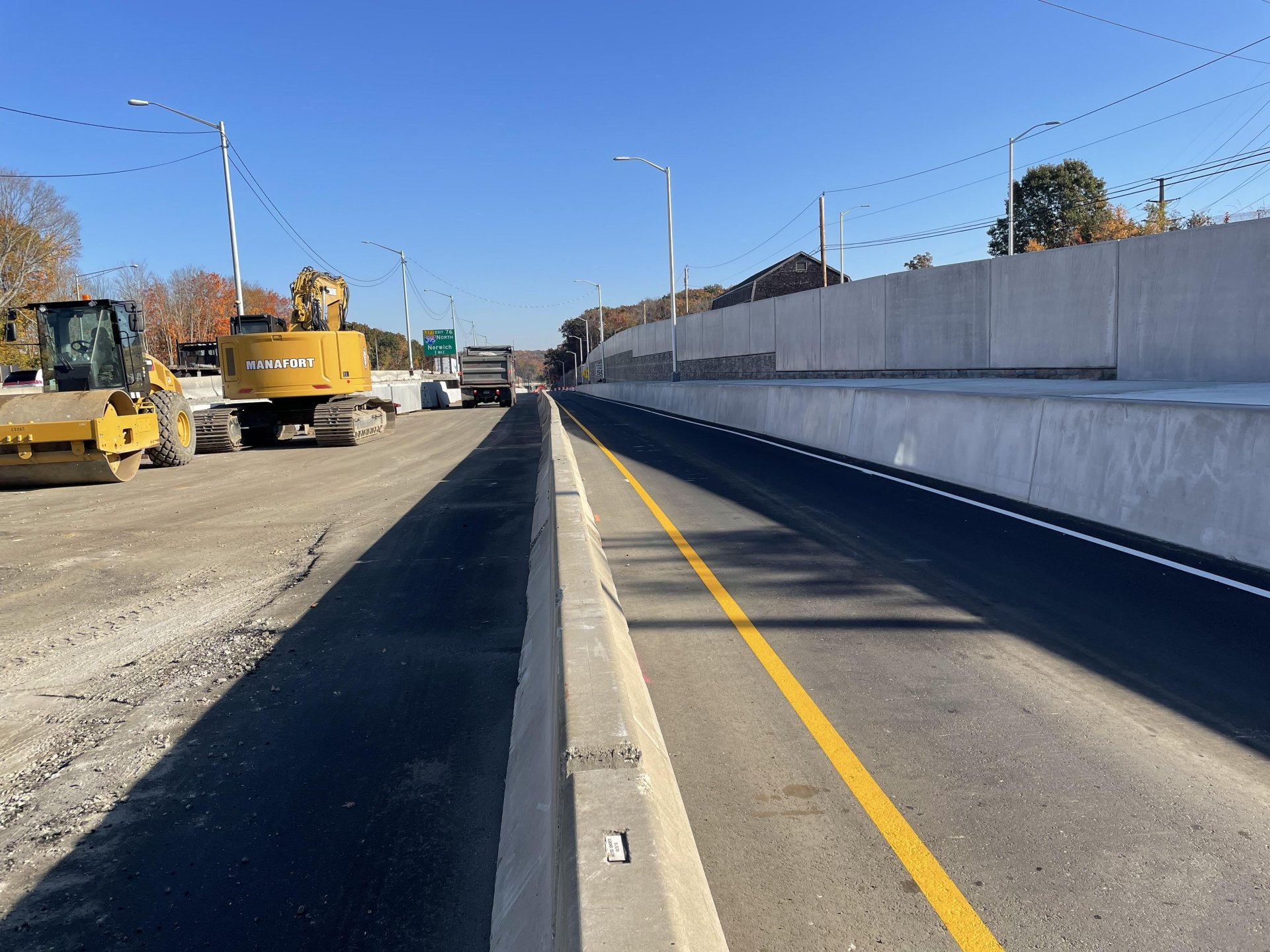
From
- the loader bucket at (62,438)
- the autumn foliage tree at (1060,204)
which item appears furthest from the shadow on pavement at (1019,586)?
the autumn foliage tree at (1060,204)

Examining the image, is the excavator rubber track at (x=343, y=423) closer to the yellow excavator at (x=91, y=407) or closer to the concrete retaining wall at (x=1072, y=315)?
the yellow excavator at (x=91, y=407)

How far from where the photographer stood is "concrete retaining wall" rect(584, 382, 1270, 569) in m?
7.29

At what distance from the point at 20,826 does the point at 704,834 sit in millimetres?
3000

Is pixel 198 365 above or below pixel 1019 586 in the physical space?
above

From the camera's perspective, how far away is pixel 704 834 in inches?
136

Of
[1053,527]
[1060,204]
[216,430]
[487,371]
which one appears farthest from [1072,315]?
[1060,204]

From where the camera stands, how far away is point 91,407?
14.9 meters

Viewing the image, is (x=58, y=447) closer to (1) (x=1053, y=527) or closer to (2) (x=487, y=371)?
(1) (x=1053, y=527)

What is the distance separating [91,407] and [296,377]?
24.5 feet

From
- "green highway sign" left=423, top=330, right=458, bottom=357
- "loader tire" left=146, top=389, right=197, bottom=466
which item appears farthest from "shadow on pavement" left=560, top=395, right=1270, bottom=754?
"green highway sign" left=423, top=330, right=458, bottom=357

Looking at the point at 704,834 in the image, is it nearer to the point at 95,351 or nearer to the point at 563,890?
the point at 563,890

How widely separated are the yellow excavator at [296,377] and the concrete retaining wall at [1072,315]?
56.3 ft

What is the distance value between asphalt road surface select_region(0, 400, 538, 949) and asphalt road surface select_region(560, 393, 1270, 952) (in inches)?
42.4

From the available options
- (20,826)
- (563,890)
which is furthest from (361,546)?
(563,890)
